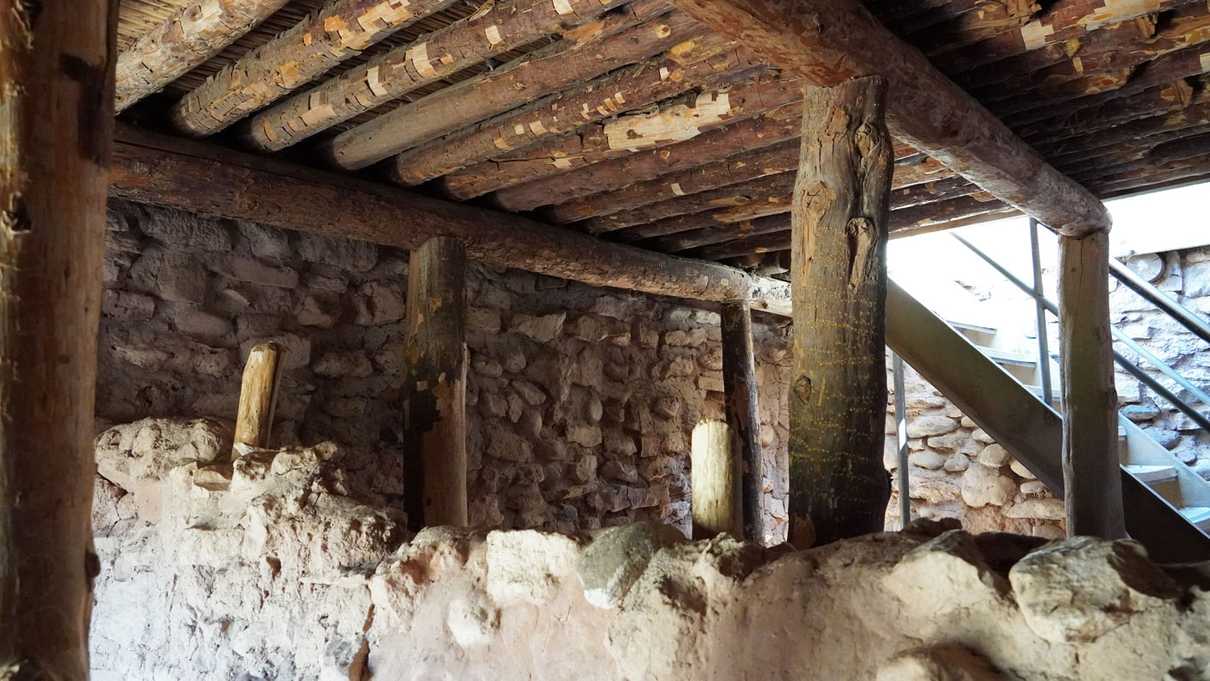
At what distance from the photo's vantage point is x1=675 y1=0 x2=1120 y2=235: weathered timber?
1.68 metres

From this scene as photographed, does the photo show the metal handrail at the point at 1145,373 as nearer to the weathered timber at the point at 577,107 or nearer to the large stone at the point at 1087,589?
the weathered timber at the point at 577,107

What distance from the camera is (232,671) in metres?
2.09

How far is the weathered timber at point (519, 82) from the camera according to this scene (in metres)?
1.99

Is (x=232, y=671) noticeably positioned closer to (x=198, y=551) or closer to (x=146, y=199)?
(x=198, y=551)

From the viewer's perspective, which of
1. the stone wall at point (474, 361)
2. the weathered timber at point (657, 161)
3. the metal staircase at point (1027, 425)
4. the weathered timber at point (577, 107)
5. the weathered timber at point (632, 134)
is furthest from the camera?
the metal staircase at point (1027, 425)

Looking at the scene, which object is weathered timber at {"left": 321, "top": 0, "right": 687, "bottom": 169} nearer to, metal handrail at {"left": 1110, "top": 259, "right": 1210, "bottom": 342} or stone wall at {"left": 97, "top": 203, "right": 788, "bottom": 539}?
stone wall at {"left": 97, "top": 203, "right": 788, "bottom": 539}

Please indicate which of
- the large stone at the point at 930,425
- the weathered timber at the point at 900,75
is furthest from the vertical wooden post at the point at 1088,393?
the large stone at the point at 930,425

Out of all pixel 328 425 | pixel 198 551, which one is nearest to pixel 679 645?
pixel 198 551

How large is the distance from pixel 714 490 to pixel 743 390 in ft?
8.45

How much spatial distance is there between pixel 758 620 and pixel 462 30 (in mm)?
1513

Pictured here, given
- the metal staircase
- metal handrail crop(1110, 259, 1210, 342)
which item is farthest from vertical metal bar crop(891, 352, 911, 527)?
metal handrail crop(1110, 259, 1210, 342)

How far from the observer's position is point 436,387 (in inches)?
117

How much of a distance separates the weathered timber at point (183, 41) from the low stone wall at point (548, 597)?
938 mm

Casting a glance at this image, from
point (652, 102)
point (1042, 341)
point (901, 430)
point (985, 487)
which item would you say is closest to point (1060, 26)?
point (652, 102)
